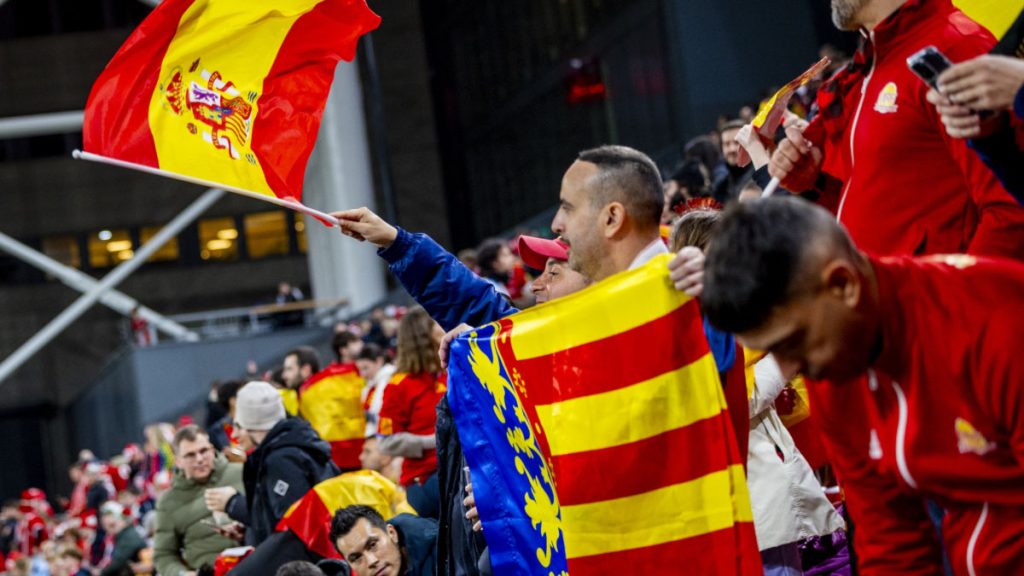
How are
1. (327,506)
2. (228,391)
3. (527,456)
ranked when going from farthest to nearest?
(228,391) → (327,506) → (527,456)

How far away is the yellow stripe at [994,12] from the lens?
3.71m

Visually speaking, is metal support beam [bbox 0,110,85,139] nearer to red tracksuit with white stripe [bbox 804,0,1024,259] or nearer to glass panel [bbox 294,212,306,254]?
glass panel [bbox 294,212,306,254]

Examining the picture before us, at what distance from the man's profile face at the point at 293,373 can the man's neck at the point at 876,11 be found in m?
7.73

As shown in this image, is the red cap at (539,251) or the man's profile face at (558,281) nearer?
the man's profile face at (558,281)

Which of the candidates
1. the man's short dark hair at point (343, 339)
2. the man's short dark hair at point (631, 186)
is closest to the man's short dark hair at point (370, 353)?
the man's short dark hair at point (343, 339)

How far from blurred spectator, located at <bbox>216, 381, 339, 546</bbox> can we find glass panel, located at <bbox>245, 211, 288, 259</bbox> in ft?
101

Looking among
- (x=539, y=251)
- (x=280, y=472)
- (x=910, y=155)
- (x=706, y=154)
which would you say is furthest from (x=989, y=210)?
(x=706, y=154)

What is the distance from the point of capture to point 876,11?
11.6ft

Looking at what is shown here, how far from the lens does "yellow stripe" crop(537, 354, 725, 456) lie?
3.45m

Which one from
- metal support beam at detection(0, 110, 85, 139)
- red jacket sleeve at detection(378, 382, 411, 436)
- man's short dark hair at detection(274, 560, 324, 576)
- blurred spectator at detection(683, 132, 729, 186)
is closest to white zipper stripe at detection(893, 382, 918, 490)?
man's short dark hair at detection(274, 560, 324, 576)

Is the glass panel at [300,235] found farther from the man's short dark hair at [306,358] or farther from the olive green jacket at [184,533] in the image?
the olive green jacket at [184,533]

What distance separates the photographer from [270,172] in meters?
5.15

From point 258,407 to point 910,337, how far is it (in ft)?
19.8

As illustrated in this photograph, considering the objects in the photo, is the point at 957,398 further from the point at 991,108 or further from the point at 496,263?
the point at 496,263
